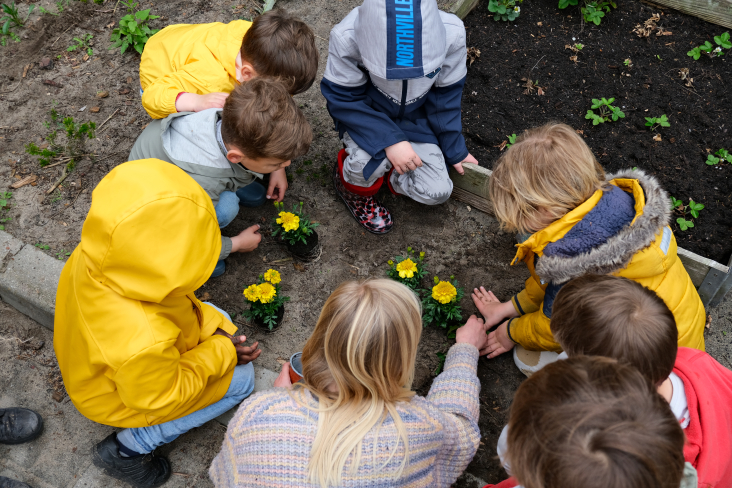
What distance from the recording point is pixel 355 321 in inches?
64.8

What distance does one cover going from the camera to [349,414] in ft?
5.50

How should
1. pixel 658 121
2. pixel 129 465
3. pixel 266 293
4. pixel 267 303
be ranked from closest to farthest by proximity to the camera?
pixel 129 465
pixel 266 293
pixel 267 303
pixel 658 121

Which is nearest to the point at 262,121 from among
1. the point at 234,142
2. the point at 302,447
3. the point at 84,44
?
the point at 234,142

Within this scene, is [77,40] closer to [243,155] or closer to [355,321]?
[243,155]

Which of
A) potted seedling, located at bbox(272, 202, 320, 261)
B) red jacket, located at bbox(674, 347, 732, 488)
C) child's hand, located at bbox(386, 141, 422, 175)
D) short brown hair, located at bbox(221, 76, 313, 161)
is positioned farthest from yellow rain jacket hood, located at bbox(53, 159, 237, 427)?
red jacket, located at bbox(674, 347, 732, 488)

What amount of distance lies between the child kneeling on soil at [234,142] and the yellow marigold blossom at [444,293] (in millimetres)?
1038

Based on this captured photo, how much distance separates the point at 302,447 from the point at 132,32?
3.55 metres

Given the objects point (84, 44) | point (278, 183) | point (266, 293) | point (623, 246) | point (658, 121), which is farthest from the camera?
point (84, 44)

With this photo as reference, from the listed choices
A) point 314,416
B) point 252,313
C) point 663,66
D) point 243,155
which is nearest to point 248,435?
point 314,416

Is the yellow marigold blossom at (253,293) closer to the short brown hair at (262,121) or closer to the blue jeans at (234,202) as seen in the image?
the blue jeans at (234,202)

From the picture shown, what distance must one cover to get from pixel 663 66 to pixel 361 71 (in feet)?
7.74

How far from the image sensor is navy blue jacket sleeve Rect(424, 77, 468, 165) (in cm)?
301

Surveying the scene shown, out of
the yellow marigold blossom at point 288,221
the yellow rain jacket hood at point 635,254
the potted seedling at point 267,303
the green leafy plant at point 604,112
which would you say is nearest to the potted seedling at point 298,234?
the yellow marigold blossom at point 288,221

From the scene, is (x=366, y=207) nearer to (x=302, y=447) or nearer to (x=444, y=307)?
(x=444, y=307)
